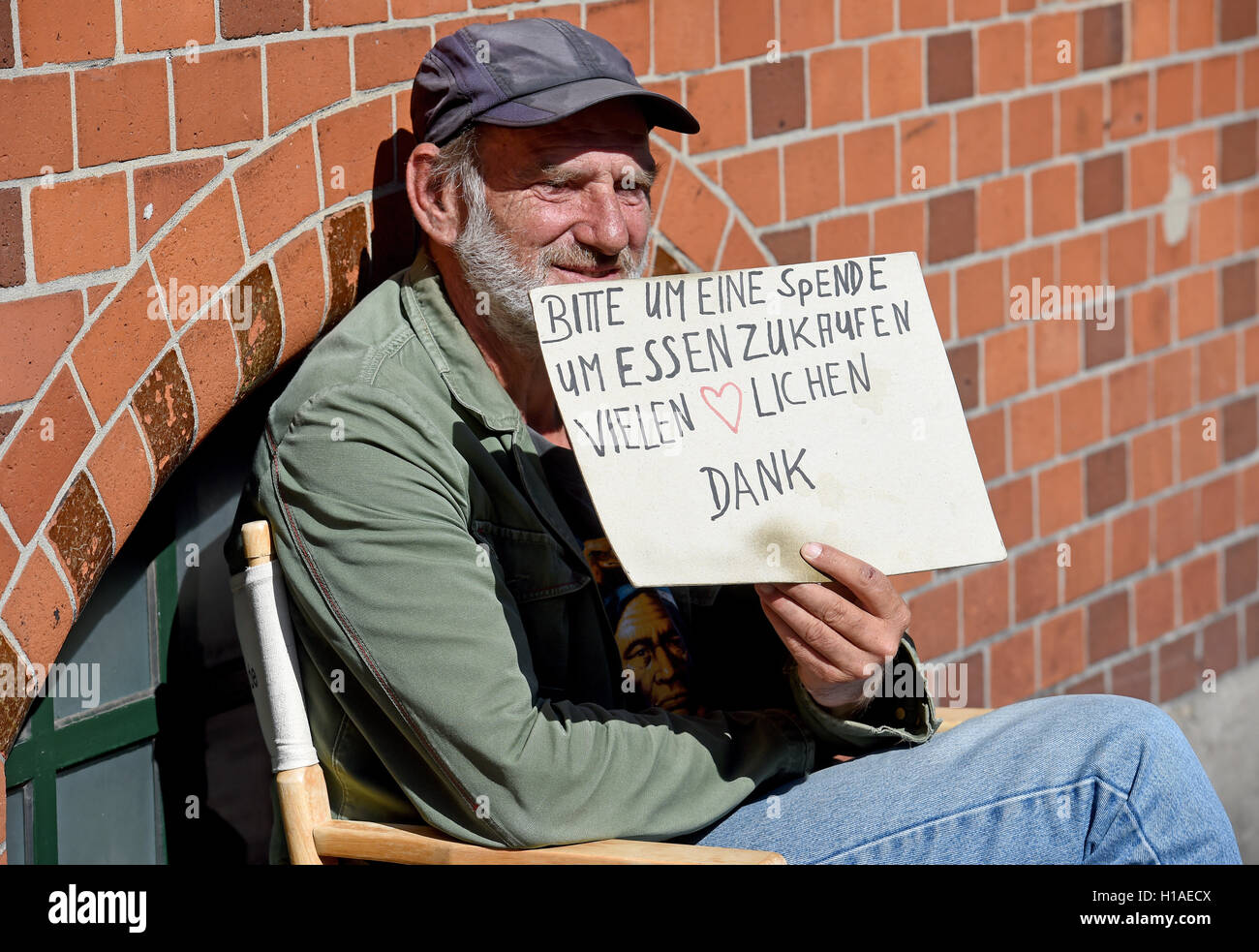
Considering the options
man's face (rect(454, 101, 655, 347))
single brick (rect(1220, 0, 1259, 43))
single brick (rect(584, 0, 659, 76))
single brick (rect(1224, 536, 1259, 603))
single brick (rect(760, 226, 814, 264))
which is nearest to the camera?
man's face (rect(454, 101, 655, 347))

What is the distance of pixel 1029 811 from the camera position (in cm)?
202

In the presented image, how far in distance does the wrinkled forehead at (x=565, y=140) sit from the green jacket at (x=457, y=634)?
204 mm

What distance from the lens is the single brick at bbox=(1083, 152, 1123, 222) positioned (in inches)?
141

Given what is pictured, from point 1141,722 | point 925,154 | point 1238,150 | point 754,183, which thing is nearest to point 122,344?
point 754,183

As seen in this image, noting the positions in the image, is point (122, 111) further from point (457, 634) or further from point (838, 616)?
point (838, 616)

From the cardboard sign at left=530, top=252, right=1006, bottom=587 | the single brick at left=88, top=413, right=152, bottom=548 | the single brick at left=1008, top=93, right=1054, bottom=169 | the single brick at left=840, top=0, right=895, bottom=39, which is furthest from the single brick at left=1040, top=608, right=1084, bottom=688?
the single brick at left=88, top=413, right=152, bottom=548

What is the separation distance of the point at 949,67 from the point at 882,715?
1.62 meters

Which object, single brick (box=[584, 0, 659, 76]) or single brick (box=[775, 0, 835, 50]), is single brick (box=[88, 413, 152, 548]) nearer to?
single brick (box=[584, 0, 659, 76])

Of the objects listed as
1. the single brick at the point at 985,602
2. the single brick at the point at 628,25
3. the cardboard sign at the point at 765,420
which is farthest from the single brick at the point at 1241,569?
the cardboard sign at the point at 765,420

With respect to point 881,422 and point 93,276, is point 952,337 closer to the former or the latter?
point 881,422

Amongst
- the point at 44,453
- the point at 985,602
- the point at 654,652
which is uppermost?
the point at 44,453

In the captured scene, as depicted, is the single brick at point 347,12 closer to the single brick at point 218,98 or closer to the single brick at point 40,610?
the single brick at point 218,98

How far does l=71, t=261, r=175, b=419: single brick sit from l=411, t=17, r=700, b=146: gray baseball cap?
1.51 feet
